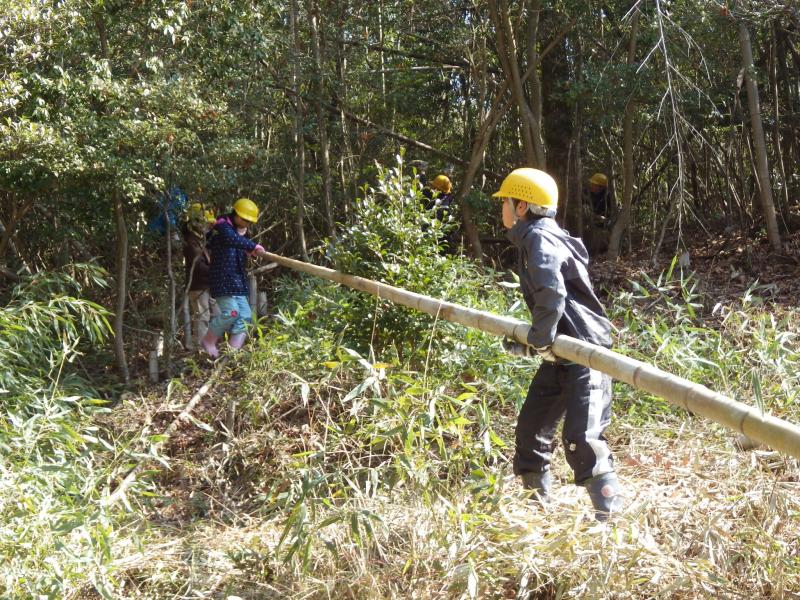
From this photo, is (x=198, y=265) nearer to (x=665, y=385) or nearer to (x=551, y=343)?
(x=551, y=343)

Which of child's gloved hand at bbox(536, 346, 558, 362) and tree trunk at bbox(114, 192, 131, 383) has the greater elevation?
child's gloved hand at bbox(536, 346, 558, 362)

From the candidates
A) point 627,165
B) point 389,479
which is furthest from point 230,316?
point 627,165

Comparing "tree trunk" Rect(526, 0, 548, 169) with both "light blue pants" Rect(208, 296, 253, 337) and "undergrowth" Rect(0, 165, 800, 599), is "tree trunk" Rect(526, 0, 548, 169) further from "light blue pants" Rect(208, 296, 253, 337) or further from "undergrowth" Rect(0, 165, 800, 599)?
"light blue pants" Rect(208, 296, 253, 337)

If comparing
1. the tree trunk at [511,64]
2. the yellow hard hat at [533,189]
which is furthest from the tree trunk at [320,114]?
the yellow hard hat at [533,189]

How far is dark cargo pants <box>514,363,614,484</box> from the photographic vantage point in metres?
3.84

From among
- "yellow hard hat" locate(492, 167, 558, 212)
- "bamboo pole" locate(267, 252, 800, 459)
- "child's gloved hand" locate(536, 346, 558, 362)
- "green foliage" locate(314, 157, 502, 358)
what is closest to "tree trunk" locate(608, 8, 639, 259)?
"green foliage" locate(314, 157, 502, 358)

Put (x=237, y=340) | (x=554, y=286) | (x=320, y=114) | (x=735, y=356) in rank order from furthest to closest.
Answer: (x=320, y=114) < (x=237, y=340) < (x=735, y=356) < (x=554, y=286)

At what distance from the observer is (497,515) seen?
3723mm

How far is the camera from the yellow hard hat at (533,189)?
4.02 meters

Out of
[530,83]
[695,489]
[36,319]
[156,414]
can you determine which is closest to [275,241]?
[530,83]

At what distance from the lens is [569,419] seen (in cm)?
393

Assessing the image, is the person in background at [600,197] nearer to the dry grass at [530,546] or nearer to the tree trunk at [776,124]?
the tree trunk at [776,124]

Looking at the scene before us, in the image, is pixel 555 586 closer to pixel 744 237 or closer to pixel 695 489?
pixel 695 489

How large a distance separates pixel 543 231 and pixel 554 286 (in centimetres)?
30
